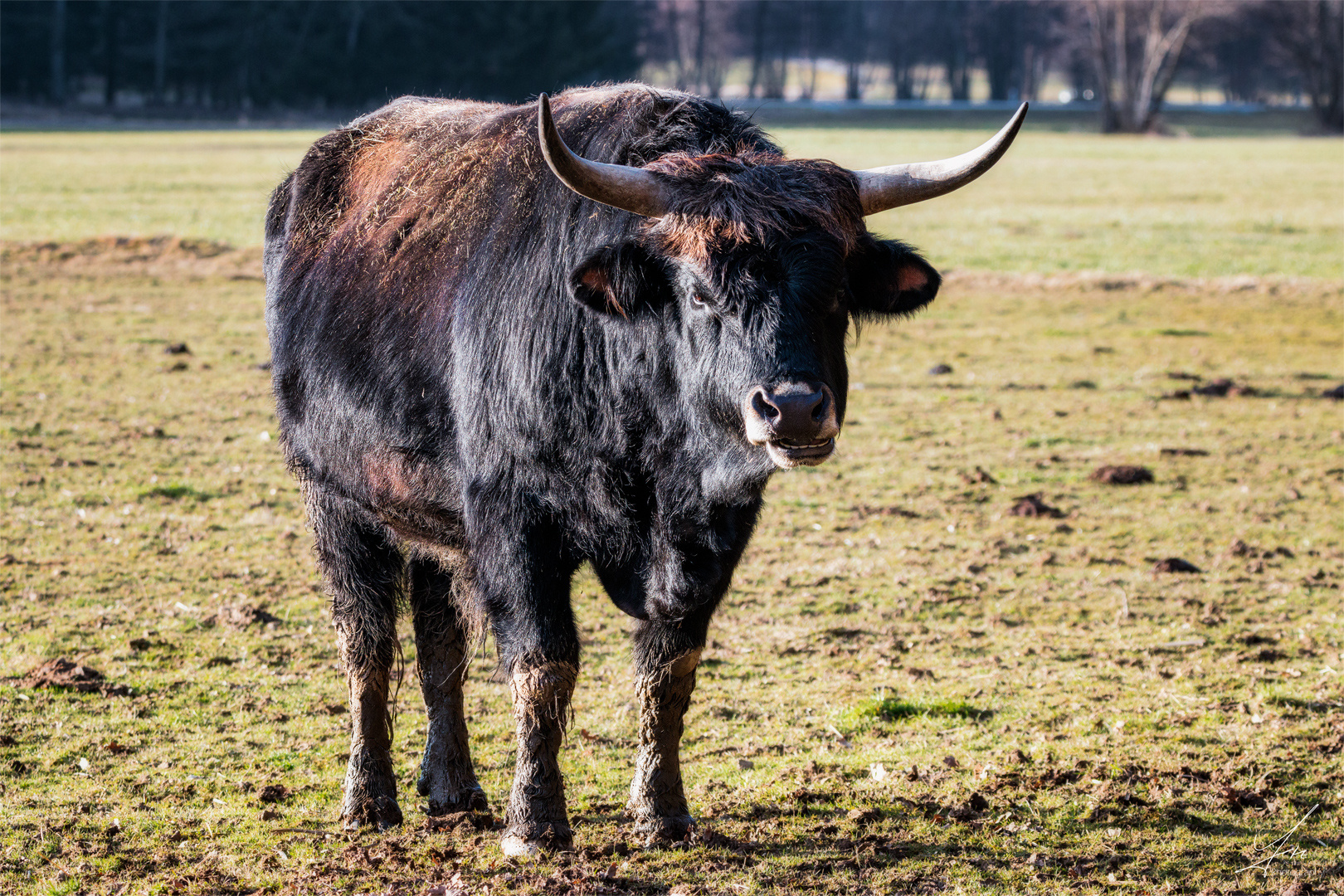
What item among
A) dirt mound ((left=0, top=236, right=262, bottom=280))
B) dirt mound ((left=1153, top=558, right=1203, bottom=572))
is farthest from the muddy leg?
dirt mound ((left=0, top=236, right=262, bottom=280))

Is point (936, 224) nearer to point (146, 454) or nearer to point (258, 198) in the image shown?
point (258, 198)

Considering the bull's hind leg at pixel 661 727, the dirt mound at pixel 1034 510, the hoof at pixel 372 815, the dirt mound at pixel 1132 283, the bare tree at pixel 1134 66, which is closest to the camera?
the bull's hind leg at pixel 661 727

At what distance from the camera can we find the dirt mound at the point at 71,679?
5.73 m

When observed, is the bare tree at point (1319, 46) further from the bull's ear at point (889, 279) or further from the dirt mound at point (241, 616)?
the bull's ear at point (889, 279)

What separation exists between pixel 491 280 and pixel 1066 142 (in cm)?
5701

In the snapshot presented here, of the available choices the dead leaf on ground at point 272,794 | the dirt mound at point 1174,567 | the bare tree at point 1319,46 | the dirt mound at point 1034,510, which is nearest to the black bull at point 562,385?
the dead leaf on ground at point 272,794

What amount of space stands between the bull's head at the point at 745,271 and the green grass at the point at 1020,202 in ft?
18.9

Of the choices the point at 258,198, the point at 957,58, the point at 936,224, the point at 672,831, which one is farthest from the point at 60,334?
the point at 957,58

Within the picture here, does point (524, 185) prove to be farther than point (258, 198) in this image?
No

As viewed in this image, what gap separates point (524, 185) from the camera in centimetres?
460

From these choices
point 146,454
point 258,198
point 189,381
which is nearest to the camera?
point 146,454

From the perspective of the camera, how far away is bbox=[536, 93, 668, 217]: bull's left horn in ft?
12.4

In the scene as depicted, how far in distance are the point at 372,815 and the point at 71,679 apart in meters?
1.91

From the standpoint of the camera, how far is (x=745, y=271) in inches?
155
